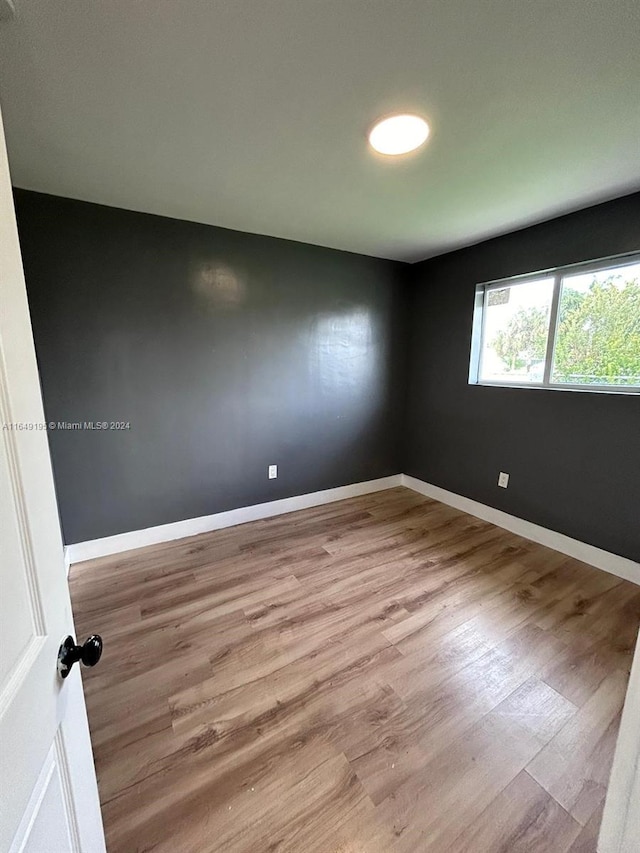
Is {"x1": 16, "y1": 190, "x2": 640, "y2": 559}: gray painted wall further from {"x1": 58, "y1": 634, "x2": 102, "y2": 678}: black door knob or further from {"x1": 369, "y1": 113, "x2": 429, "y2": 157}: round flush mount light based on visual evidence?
{"x1": 58, "y1": 634, "x2": 102, "y2": 678}: black door knob

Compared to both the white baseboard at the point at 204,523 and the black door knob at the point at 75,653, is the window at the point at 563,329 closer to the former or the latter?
the white baseboard at the point at 204,523

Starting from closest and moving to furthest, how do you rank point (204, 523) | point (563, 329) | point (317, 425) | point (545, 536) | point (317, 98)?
point (317, 98)
point (563, 329)
point (545, 536)
point (204, 523)
point (317, 425)

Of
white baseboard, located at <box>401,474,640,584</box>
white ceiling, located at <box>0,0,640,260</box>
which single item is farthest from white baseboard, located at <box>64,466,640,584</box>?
white ceiling, located at <box>0,0,640,260</box>

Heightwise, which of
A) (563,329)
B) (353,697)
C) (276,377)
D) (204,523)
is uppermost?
(563,329)

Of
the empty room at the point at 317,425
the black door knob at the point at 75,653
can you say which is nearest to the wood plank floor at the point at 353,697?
the empty room at the point at 317,425

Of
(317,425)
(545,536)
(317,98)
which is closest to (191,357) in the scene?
(317,425)

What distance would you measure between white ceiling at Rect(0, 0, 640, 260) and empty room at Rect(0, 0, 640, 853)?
1 centimetres

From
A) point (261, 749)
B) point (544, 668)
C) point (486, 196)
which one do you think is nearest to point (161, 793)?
point (261, 749)

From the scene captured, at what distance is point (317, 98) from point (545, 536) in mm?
2963

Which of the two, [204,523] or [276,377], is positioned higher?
[276,377]

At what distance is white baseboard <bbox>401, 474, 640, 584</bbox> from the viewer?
7.11 feet

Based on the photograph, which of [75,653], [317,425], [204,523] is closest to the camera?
[75,653]

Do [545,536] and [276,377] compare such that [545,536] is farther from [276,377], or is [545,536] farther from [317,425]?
[276,377]

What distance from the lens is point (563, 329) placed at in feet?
7.93
